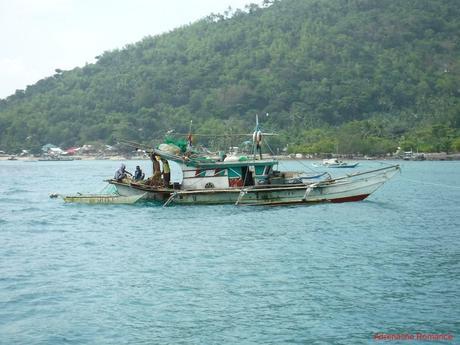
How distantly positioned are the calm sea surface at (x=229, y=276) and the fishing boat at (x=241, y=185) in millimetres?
1007

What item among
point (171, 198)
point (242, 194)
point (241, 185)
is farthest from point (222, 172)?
point (171, 198)

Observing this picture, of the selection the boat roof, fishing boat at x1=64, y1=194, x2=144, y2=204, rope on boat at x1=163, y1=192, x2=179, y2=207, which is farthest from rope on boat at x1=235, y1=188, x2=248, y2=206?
fishing boat at x1=64, y1=194, x2=144, y2=204

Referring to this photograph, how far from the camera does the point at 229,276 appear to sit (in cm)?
2466

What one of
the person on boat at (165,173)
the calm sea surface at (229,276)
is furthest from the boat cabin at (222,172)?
the calm sea surface at (229,276)

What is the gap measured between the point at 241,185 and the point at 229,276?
18335 millimetres

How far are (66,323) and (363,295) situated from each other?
31.4 ft

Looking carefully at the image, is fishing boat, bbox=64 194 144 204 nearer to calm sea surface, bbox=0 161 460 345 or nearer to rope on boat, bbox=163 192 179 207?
rope on boat, bbox=163 192 179 207

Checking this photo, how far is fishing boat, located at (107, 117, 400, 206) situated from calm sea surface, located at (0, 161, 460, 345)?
101 cm

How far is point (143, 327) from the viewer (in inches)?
750

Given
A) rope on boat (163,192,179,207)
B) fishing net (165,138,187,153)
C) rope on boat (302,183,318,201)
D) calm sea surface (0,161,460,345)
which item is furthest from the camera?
fishing net (165,138,187,153)

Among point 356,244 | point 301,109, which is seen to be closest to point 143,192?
point 356,244

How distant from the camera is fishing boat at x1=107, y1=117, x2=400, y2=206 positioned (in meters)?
42.1

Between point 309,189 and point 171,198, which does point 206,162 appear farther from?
point 309,189

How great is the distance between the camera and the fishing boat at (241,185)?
138 feet
